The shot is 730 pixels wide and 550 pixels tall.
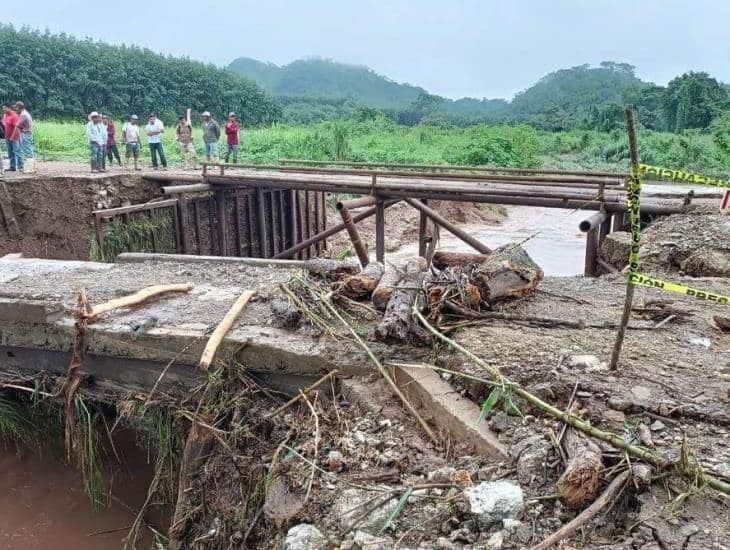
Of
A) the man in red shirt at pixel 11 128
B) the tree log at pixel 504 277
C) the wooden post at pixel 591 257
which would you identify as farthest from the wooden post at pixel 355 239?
the man in red shirt at pixel 11 128

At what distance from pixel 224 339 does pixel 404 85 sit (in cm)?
15905

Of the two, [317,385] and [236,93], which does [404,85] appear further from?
[317,385]

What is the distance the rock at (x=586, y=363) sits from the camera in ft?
12.2

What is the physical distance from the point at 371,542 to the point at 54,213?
10.3m

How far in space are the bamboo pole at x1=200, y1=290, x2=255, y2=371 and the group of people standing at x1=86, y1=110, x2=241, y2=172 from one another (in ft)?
32.3

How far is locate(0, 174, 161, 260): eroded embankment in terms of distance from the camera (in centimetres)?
1088

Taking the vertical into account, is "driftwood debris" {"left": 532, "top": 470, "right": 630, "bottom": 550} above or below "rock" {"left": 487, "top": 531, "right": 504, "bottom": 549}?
above

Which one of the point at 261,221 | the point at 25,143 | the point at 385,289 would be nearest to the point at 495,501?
the point at 385,289

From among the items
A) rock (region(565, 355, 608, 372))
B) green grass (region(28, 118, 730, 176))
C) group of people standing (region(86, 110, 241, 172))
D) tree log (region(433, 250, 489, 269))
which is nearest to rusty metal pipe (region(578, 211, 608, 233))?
tree log (region(433, 250, 489, 269))

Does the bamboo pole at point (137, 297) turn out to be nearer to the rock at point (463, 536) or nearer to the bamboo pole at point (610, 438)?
the bamboo pole at point (610, 438)

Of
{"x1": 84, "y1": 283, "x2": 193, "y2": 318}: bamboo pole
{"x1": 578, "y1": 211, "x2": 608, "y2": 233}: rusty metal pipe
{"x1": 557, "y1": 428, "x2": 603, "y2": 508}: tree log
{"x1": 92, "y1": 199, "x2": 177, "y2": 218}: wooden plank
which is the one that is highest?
{"x1": 578, "y1": 211, "x2": 608, "y2": 233}: rusty metal pipe

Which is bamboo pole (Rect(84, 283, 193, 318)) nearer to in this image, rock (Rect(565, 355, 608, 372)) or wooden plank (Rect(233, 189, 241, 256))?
rock (Rect(565, 355, 608, 372))

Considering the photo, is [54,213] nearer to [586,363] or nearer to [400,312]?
[400,312]

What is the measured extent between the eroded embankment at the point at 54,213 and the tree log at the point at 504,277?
8377mm
